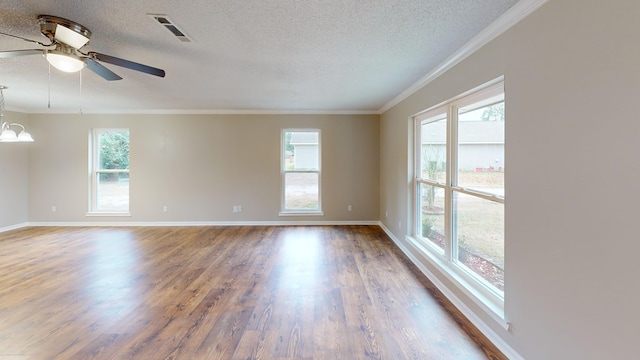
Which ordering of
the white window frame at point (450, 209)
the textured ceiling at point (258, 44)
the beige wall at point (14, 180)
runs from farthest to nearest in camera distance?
1. the beige wall at point (14, 180)
2. the white window frame at point (450, 209)
3. the textured ceiling at point (258, 44)

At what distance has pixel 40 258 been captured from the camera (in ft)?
13.3

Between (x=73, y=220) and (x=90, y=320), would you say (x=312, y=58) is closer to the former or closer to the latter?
(x=90, y=320)

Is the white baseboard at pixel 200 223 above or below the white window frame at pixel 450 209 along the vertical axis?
below

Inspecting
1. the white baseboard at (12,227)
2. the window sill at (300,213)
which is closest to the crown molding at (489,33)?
the window sill at (300,213)

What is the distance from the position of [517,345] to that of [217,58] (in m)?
3.52

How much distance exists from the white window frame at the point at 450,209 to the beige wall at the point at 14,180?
7702 millimetres

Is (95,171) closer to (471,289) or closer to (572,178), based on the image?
(471,289)

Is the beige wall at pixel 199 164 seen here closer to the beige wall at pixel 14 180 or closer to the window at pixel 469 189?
the beige wall at pixel 14 180

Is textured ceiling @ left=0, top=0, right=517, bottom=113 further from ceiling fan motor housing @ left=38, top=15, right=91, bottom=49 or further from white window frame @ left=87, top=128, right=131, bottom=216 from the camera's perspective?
white window frame @ left=87, top=128, right=131, bottom=216

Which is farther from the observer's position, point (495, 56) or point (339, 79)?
point (339, 79)

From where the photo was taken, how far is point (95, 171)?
617 centimetres

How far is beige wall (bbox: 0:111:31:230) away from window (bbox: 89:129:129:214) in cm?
127

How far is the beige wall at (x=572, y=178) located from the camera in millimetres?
1257

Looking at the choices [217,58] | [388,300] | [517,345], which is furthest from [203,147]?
[517,345]
